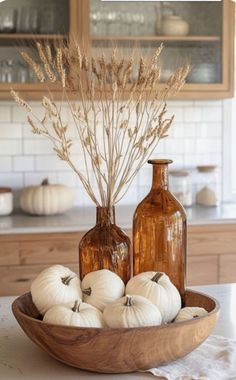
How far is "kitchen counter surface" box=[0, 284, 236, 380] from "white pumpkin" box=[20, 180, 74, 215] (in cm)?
180

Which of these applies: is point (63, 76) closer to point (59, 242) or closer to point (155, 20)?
point (59, 242)

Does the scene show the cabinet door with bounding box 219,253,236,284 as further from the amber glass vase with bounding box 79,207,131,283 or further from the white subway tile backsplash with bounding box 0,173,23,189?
the amber glass vase with bounding box 79,207,131,283

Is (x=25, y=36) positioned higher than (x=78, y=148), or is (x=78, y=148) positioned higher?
(x=25, y=36)

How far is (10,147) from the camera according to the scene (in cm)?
384

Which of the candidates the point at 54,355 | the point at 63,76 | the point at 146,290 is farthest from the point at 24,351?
the point at 63,76

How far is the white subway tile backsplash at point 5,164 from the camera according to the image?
3.84 metres

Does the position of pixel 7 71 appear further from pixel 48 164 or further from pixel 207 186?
pixel 207 186

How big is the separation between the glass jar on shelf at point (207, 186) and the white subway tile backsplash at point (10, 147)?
1.01 metres

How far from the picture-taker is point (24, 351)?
1512 millimetres

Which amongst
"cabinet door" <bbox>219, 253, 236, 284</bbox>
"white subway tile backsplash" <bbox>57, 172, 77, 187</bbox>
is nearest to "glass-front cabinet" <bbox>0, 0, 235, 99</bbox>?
"white subway tile backsplash" <bbox>57, 172, 77, 187</bbox>

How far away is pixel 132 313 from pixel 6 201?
2365mm

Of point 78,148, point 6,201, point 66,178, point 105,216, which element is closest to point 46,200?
point 6,201

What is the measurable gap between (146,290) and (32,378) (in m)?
0.29

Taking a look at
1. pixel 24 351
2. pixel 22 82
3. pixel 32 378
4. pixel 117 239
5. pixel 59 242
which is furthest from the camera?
pixel 22 82
